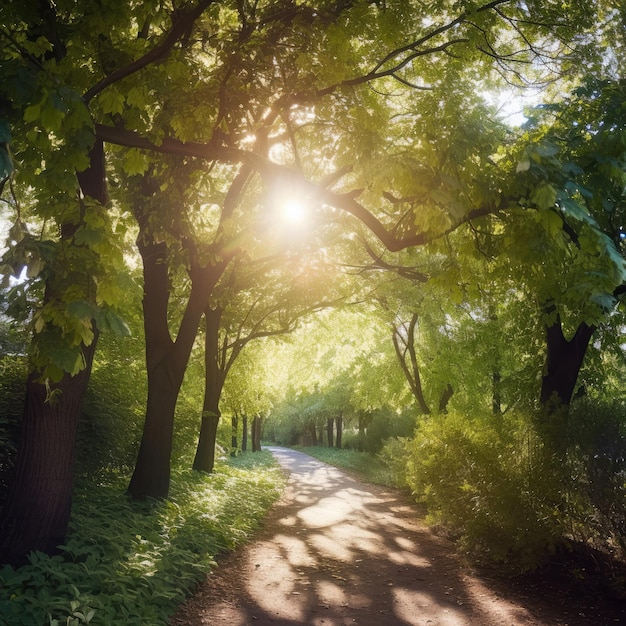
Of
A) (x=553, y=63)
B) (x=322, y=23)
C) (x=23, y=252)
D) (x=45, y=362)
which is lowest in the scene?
(x=45, y=362)

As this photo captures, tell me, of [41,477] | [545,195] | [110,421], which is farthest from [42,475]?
[545,195]

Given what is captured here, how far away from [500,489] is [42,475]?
619 cm

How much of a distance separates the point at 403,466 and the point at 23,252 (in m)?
17.3

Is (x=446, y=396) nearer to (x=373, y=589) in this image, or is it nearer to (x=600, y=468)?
(x=373, y=589)

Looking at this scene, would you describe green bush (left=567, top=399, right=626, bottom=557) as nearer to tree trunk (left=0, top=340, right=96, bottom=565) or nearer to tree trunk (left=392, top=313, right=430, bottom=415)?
tree trunk (left=0, top=340, right=96, bottom=565)

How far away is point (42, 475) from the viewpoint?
6176mm

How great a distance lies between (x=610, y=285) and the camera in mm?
4680

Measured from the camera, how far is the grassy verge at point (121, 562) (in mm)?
4941

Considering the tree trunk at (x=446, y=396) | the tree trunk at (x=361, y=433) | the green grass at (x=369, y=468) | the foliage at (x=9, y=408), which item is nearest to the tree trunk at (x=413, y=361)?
the tree trunk at (x=446, y=396)

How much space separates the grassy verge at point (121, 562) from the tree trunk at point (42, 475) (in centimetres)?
28

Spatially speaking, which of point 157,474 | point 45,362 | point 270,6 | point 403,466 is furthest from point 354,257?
point 45,362

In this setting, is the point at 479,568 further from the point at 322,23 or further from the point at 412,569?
the point at 322,23

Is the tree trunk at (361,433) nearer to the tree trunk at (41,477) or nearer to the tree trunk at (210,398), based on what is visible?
the tree trunk at (210,398)

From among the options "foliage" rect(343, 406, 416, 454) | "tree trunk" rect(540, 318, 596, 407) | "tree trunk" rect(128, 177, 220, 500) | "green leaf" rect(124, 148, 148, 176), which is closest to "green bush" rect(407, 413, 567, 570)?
"tree trunk" rect(540, 318, 596, 407)
